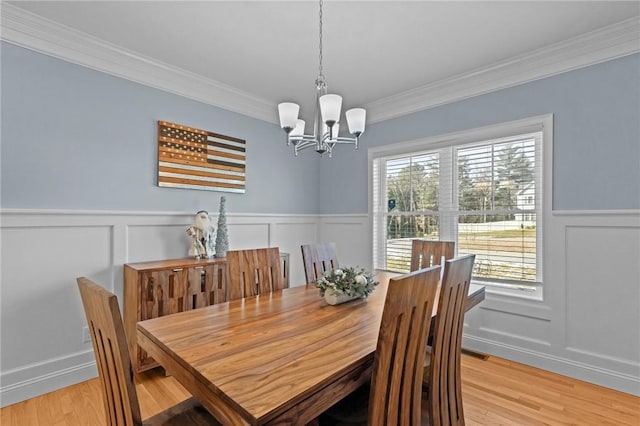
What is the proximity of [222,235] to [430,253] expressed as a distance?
1954 mm

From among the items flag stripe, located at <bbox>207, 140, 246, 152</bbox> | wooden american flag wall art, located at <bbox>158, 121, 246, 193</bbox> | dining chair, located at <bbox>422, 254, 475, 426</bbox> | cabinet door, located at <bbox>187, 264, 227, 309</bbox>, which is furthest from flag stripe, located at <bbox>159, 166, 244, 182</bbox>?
dining chair, located at <bbox>422, 254, 475, 426</bbox>

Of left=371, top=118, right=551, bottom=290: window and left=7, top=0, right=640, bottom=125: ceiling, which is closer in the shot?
left=7, top=0, right=640, bottom=125: ceiling

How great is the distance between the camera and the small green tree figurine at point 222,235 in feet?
10.1

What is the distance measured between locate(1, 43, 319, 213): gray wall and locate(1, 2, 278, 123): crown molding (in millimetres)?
61

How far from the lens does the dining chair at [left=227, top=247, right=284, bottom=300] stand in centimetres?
202

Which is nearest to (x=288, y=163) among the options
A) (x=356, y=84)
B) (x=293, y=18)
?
(x=356, y=84)

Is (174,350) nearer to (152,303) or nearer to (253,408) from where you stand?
(253,408)

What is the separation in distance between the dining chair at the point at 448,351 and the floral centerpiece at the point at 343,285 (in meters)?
0.52

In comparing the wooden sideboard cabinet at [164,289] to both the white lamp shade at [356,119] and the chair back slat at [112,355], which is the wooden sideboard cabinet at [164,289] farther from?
the white lamp shade at [356,119]

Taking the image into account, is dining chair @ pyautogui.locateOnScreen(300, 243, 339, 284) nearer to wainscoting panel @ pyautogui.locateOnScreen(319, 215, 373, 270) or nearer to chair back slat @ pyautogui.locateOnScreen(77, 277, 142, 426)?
wainscoting panel @ pyautogui.locateOnScreen(319, 215, 373, 270)

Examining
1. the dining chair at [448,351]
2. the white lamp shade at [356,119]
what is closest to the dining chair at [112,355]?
the dining chair at [448,351]

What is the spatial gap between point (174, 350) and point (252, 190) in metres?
2.62

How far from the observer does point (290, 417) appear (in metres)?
0.88

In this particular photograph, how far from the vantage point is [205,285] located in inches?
106
